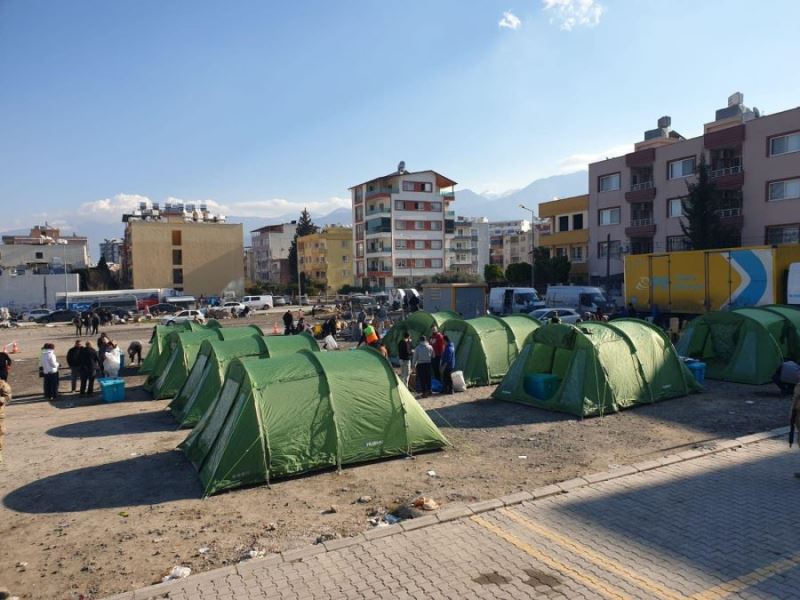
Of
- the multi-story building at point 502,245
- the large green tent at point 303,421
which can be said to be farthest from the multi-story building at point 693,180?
the multi-story building at point 502,245

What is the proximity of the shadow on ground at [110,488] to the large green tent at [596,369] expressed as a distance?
7.77 m

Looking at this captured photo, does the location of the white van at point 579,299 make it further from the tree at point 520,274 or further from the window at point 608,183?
the tree at point 520,274

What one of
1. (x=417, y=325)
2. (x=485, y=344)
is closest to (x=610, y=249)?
(x=417, y=325)

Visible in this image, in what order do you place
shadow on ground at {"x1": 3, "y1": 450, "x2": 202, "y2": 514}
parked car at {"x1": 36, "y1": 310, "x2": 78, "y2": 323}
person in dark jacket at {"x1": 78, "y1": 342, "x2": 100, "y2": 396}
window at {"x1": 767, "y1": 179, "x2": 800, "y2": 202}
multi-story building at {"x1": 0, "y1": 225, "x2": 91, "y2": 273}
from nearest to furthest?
shadow on ground at {"x1": 3, "y1": 450, "x2": 202, "y2": 514} → person in dark jacket at {"x1": 78, "y1": 342, "x2": 100, "y2": 396} → window at {"x1": 767, "y1": 179, "x2": 800, "y2": 202} → parked car at {"x1": 36, "y1": 310, "x2": 78, "y2": 323} → multi-story building at {"x1": 0, "y1": 225, "x2": 91, "y2": 273}

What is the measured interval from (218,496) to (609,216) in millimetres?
46872

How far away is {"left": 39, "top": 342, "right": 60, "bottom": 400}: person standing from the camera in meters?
16.2

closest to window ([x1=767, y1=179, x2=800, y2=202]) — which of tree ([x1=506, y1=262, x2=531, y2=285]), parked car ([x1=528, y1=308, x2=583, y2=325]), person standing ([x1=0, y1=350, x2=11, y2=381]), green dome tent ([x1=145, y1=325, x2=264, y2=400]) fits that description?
parked car ([x1=528, y1=308, x2=583, y2=325])

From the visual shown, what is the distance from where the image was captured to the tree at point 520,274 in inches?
2239

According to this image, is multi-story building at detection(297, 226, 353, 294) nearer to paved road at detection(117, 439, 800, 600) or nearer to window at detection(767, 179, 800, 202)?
window at detection(767, 179, 800, 202)

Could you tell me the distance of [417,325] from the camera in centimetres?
1962

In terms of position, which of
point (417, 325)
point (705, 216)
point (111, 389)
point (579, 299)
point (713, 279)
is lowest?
point (111, 389)

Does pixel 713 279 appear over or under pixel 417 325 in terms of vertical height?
over

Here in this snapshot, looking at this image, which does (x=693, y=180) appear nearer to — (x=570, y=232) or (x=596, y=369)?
(x=570, y=232)

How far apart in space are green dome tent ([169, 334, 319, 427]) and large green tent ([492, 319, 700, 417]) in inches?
202
